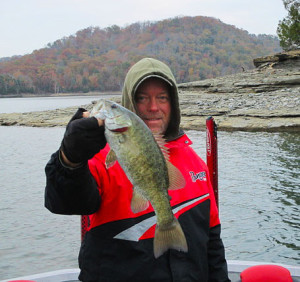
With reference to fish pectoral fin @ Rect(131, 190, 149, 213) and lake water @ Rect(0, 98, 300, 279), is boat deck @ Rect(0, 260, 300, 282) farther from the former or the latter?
lake water @ Rect(0, 98, 300, 279)

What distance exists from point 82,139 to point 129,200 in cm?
69

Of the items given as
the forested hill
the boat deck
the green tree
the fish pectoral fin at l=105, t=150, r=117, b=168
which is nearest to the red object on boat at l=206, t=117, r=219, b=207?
the boat deck

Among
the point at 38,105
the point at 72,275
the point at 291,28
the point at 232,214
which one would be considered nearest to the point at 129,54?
the point at 38,105

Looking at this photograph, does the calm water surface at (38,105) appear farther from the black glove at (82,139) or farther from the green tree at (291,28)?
the black glove at (82,139)

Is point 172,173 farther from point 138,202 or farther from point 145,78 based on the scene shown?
point 145,78

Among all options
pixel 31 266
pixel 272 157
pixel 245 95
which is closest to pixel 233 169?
pixel 272 157

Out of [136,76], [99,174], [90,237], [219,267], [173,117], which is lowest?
[219,267]

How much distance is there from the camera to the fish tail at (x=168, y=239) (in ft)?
8.46

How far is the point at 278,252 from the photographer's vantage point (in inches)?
338

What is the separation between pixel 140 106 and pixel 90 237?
105 cm

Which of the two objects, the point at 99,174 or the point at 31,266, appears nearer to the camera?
the point at 99,174

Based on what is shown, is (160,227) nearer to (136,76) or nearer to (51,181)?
(51,181)

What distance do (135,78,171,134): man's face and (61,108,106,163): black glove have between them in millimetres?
884

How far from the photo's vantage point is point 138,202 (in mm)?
2615
